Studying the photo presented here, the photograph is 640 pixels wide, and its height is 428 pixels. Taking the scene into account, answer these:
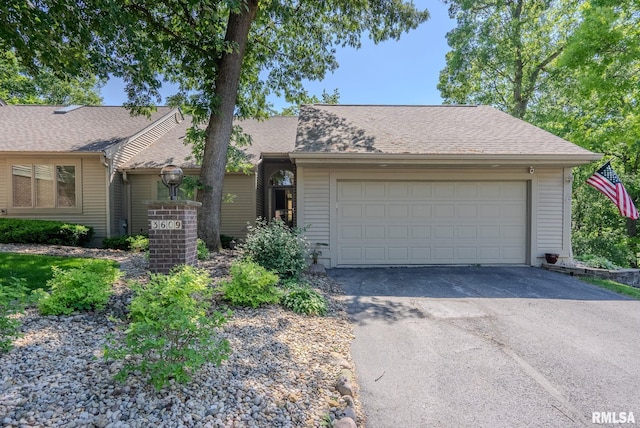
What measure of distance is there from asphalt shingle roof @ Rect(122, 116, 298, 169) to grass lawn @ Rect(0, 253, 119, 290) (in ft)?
15.6

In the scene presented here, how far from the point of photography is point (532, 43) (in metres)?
15.9

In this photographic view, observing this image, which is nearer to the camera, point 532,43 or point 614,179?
point 614,179

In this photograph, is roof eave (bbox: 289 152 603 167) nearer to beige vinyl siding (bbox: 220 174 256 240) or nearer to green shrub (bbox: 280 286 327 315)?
green shrub (bbox: 280 286 327 315)

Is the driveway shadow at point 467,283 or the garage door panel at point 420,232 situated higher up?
the garage door panel at point 420,232

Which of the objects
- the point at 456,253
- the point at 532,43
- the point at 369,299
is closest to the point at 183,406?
the point at 369,299

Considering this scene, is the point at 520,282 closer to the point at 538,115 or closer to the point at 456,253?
the point at 456,253

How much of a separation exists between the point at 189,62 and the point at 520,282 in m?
9.25

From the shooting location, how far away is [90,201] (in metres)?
10.3

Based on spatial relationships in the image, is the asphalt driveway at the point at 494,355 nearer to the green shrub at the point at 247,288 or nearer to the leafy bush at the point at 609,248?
the green shrub at the point at 247,288

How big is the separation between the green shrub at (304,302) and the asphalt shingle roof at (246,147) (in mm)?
7134

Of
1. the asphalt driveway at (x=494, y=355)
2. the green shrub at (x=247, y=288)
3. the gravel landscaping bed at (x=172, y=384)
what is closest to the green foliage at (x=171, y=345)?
the gravel landscaping bed at (x=172, y=384)

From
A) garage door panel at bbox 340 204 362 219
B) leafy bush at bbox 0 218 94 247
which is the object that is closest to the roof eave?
garage door panel at bbox 340 204 362 219

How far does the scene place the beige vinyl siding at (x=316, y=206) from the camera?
7.89 metres

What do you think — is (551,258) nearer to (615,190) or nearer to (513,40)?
(615,190)
